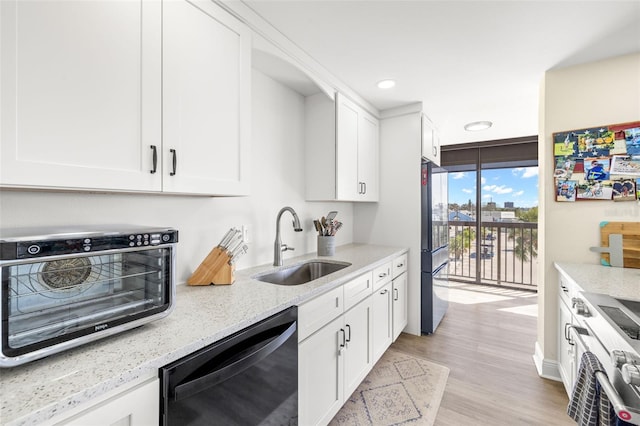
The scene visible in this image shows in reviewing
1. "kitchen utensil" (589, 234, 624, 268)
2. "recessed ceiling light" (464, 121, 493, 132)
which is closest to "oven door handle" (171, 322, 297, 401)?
"kitchen utensil" (589, 234, 624, 268)

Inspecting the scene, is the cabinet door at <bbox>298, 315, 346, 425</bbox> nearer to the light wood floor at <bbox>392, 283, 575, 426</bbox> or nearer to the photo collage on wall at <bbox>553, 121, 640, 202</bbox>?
the light wood floor at <bbox>392, 283, 575, 426</bbox>

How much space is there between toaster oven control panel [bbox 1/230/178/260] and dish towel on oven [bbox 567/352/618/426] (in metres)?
1.61

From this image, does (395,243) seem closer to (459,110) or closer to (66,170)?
(459,110)

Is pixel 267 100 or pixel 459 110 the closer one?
pixel 267 100

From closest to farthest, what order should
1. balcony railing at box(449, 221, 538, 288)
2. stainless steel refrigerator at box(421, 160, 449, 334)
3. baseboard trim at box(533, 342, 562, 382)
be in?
baseboard trim at box(533, 342, 562, 382)
stainless steel refrigerator at box(421, 160, 449, 334)
balcony railing at box(449, 221, 538, 288)

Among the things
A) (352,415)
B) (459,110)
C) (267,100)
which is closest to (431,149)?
(459,110)

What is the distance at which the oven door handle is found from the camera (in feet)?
2.76

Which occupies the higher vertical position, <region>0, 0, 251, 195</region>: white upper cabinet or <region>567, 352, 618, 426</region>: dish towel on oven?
<region>0, 0, 251, 195</region>: white upper cabinet

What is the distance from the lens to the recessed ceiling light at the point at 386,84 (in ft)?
7.77

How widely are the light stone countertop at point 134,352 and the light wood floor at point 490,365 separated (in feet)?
4.77

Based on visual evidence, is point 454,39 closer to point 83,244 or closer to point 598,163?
point 598,163

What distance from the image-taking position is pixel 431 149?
10.5 ft

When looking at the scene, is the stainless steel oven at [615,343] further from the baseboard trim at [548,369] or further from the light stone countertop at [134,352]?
the light stone countertop at [134,352]

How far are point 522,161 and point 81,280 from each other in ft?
17.2
